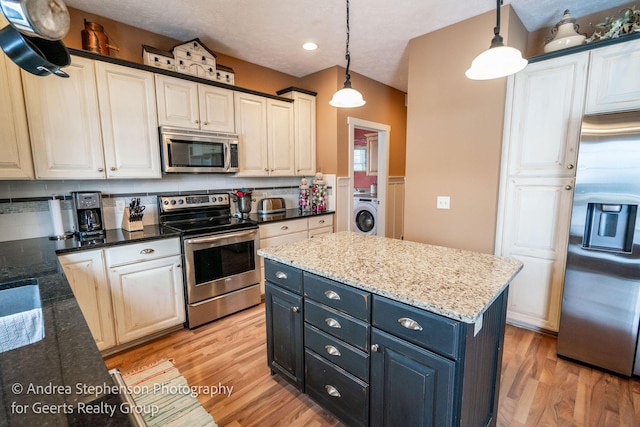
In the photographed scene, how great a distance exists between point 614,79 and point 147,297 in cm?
380

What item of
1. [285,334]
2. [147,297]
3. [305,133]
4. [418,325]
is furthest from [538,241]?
[147,297]

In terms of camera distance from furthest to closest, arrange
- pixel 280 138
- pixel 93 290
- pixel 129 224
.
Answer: pixel 280 138 → pixel 129 224 → pixel 93 290

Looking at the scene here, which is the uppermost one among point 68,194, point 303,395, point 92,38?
point 92,38

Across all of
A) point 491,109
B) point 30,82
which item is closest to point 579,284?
point 491,109

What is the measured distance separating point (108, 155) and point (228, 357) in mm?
1838

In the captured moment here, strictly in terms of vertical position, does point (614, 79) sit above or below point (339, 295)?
above

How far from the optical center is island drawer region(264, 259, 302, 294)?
166cm

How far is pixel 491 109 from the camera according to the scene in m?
2.44

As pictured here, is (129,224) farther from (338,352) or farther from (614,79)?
(614,79)

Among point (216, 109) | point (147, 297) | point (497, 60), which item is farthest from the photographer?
point (216, 109)

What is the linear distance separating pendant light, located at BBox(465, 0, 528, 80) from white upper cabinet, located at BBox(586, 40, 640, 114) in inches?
47.1

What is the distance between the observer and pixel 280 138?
3.49 m

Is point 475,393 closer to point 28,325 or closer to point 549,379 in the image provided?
point 549,379

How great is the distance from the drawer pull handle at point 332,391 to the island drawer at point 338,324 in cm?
31
